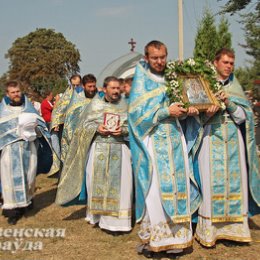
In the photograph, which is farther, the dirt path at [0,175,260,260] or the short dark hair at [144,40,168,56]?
the dirt path at [0,175,260,260]

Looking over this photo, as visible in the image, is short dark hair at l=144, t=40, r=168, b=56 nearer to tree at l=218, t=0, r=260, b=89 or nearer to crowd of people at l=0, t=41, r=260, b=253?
crowd of people at l=0, t=41, r=260, b=253

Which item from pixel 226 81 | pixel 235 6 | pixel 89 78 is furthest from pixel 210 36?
pixel 226 81

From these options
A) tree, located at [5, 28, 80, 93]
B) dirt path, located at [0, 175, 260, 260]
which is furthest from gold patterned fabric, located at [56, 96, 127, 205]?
tree, located at [5, 28, 80, 93]

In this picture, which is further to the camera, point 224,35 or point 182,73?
point 224,35

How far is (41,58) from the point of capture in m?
47.1

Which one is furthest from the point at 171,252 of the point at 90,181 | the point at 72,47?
the point at 72,47

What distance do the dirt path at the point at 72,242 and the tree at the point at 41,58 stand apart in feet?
124

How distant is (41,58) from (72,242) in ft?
143

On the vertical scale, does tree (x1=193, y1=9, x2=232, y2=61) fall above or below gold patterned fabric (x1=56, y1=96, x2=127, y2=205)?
above

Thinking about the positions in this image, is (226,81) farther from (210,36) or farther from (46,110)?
(210,36)

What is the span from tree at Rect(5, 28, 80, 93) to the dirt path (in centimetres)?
3775

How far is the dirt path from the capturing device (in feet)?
16.4

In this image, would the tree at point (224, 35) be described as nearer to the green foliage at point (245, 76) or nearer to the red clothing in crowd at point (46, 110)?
the green foliage at point (245, 76)

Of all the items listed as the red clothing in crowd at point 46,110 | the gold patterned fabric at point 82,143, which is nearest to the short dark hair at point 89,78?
the gold patterned fabric at point 82,143
